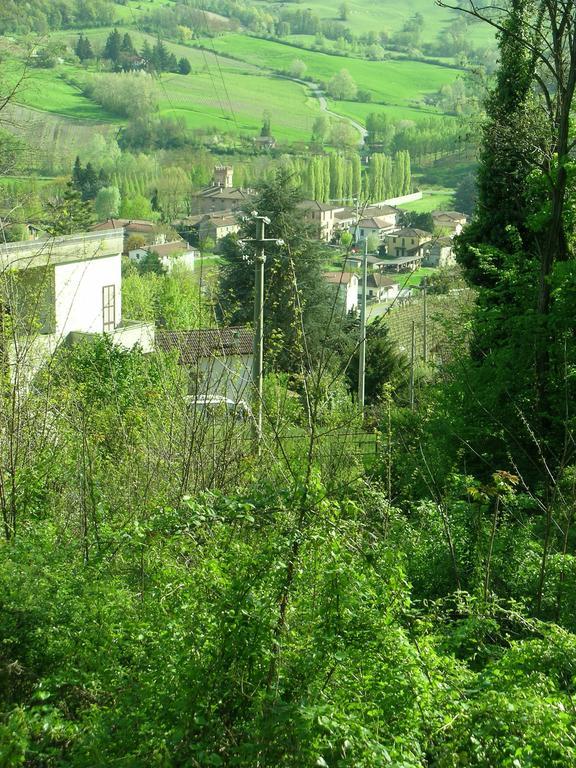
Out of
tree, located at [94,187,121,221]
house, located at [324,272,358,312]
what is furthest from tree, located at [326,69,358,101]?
house, located at [324,272,358,312]

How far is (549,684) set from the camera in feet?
13.3

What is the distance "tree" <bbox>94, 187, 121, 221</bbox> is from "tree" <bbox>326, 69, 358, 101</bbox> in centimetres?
4403

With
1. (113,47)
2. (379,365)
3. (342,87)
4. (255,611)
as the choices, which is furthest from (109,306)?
(342,87)

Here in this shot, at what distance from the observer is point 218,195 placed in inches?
3066

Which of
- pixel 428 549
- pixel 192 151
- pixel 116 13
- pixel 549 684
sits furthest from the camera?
pixel 116 13

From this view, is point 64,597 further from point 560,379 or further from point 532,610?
point 560,379

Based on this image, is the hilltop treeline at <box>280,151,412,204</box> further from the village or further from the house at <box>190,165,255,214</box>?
the house at <box>190,165,255,214</box>

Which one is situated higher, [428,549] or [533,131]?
[533,131]

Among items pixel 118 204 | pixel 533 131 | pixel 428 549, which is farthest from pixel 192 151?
pixel 428 549

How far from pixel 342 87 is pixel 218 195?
44552 mm

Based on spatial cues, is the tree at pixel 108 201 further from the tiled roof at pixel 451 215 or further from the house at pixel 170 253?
the tiled roof at pixel 451 215

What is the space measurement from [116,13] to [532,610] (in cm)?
11906

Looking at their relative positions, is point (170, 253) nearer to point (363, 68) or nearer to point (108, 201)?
point (108, 201)

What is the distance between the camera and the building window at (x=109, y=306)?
26.7 metres
